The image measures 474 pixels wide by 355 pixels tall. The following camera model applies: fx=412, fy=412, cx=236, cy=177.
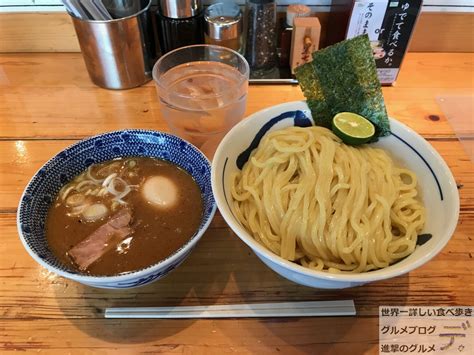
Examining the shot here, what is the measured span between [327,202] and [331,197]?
0.03m

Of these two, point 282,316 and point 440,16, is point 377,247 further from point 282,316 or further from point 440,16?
point 440,16

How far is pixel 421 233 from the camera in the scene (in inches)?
37.9

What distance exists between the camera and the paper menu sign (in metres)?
1.41

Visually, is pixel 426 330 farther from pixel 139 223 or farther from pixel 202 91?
pixel 202 91

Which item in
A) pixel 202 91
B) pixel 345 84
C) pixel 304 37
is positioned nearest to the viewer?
pixel 345 84

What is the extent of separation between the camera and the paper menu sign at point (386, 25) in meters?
1.41

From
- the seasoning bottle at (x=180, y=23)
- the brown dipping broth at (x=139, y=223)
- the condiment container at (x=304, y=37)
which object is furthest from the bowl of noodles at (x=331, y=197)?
the seasoning bottle at (x=180, y=23)

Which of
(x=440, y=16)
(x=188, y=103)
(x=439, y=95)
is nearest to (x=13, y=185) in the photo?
(x=188, y=103)

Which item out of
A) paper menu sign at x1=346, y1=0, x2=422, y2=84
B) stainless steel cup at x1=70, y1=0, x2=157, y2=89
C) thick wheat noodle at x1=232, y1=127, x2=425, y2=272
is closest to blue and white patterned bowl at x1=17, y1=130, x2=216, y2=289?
thick wheat noodle at x1=232, y1=127, x2=425, y2=272

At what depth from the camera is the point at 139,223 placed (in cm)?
104

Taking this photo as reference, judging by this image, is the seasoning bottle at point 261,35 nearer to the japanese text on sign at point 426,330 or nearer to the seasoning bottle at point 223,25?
the seasoning bottle at point 223,25

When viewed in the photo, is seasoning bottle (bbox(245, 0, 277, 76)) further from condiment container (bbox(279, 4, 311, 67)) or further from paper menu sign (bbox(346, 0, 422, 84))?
paper menu sign (bbox(346, 0, 422, 84))

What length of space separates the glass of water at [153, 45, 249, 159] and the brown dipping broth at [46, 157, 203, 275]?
8.0 inches

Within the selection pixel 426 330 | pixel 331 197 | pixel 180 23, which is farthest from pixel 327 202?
pixel 180 23
